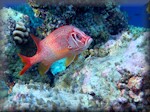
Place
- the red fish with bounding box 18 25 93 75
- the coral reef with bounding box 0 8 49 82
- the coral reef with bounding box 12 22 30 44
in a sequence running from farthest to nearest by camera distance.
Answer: the coral reef with bounding box 12 22 30 44
the coral reef with bounding box 0 8 49 82
the red fish with bounding box 18 25 93 75

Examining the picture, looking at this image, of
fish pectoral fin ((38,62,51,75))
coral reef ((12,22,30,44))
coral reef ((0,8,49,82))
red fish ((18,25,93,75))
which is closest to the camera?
red fish ((18,25,93,75))

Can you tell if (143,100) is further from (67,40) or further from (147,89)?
(67,40)

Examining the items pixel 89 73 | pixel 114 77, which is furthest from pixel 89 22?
pixel 114 77

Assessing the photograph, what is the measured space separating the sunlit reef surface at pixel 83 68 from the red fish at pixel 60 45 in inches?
19.0

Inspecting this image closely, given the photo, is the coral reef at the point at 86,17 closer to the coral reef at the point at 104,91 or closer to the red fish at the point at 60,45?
the coral reef at the point at 104,91

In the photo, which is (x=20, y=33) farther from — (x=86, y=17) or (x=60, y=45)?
(x=60, y=45)

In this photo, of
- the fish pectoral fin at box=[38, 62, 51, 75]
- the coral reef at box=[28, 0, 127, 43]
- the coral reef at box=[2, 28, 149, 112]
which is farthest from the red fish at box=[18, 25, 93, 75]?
the coral reef at box=[28, 0, 127, 43]

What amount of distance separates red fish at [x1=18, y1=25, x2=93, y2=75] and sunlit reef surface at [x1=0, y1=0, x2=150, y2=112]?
1.59ft

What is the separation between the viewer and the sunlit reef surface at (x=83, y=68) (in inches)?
110

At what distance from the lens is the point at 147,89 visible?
288 cm

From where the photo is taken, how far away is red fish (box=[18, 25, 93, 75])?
2494 millimetres

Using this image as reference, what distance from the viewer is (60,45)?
254cm

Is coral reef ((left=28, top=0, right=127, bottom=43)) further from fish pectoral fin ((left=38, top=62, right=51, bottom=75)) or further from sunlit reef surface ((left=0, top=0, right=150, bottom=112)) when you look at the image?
fish pectoral fin ((left=38, top=62, right=51, bottom=75))

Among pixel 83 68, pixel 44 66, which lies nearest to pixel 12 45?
pixel 83 68
